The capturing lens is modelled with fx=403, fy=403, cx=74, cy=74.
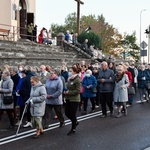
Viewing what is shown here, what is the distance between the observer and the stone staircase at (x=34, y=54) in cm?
1947

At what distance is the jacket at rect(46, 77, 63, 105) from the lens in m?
11.0

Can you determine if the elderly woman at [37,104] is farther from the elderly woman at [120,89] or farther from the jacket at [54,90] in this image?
the elderly woman at [120,89]

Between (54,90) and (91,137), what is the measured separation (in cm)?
186

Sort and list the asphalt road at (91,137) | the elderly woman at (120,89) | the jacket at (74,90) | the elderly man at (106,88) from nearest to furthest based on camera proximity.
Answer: the asphalt road at (91,137)
the jacket at (74,90)
the elderly man at (106,88)
the elderly woman at (120,89)

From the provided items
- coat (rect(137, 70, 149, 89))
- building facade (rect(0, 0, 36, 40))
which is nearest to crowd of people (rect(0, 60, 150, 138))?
coat (rect(137, 70, 149, 89))

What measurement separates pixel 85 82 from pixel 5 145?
5.97 metres

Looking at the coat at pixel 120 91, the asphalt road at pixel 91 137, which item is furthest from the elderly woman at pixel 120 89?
the asphalt road at pixel 91 137

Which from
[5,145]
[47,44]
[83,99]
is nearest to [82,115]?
[83,99]

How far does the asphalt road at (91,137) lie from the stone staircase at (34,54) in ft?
24.8

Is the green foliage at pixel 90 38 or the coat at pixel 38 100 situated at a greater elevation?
the green foliage at pixel 90 38

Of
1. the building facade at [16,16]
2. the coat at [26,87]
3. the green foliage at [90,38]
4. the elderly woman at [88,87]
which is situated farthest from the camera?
the green foliage at [90,38]

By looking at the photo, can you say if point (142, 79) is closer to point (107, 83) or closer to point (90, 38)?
point (107, 83)

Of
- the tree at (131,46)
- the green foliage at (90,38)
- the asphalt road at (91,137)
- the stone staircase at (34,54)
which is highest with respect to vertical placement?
the tree at (131,46)

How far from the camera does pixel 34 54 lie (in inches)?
939
